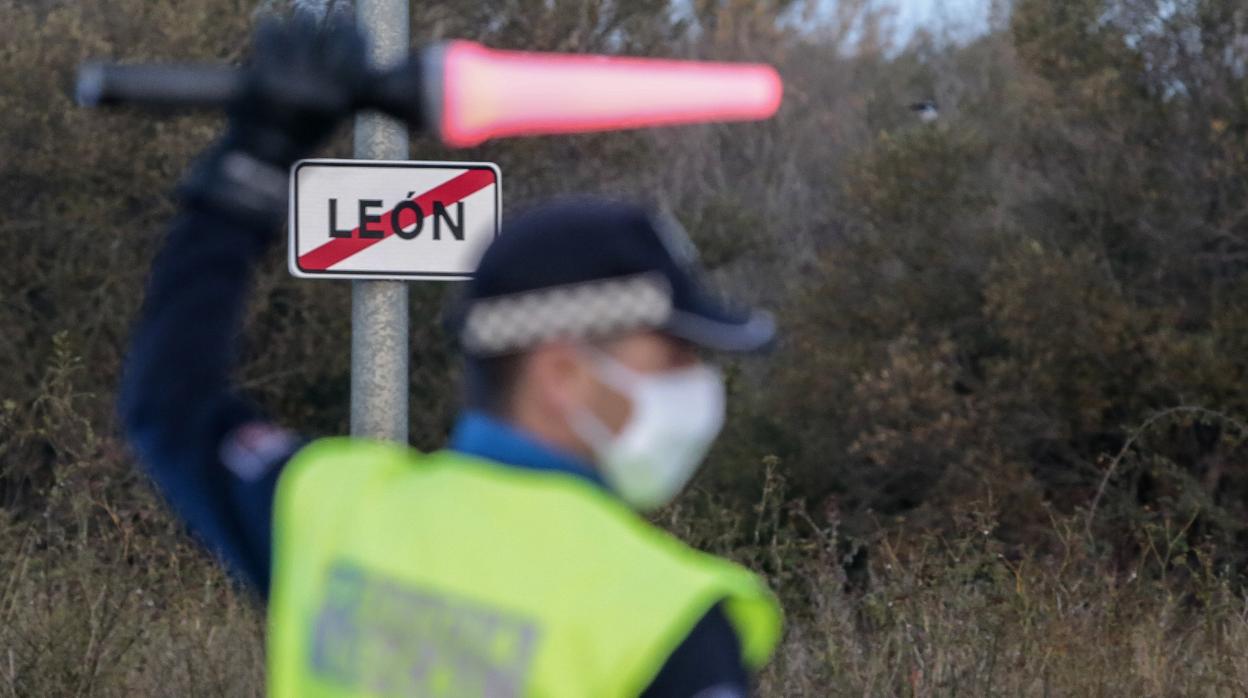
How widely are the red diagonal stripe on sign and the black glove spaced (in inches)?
150

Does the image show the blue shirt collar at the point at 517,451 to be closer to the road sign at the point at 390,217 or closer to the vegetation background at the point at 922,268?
the road sign at the point at 390,217

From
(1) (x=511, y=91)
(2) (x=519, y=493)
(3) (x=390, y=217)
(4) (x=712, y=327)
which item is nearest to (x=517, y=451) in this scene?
(2) (x=519, y=493)

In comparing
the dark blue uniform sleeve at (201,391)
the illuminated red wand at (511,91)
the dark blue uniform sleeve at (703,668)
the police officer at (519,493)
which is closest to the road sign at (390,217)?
the dark blue uniform sleeve at (201,391)

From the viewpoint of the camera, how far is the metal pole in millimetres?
6027

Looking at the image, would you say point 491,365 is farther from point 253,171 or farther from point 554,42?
point 554,42

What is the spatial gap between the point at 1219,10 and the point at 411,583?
19.2 meters

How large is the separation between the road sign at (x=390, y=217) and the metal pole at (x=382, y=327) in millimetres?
162

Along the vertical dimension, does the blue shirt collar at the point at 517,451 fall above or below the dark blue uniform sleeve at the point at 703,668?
above

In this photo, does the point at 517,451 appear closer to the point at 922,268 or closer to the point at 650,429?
the point at 650,429

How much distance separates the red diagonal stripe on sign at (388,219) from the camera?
5855 mm

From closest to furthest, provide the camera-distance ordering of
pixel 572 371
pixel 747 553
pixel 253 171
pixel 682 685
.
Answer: pixel 682 685, pixel 572 371, pixel 253 171, pixel 747 553

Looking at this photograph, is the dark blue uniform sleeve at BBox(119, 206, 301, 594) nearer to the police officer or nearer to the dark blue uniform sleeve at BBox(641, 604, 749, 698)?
the police officer

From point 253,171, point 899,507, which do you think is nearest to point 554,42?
point 899,507

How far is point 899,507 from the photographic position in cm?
2041
